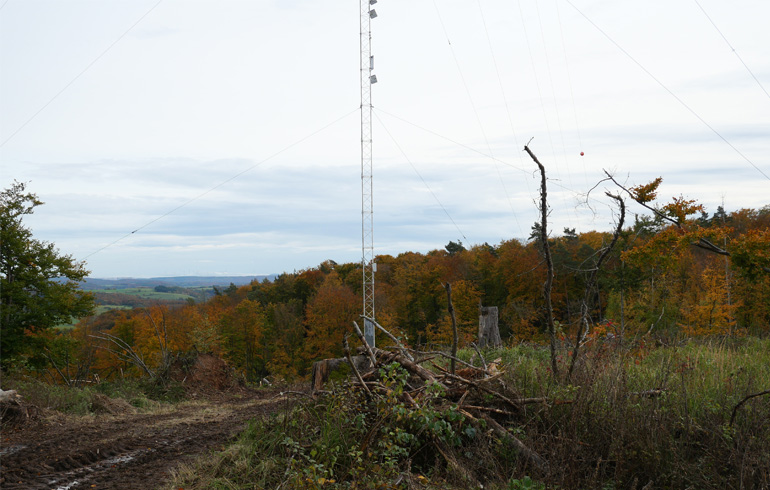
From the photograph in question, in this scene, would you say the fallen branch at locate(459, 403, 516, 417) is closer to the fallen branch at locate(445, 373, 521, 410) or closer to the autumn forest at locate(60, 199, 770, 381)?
the fallen branch at locate(445, 373, 521, 410)

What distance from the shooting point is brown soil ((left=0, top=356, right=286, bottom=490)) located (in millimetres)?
5926

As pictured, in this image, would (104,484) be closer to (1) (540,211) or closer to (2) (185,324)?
(1) (540,211)

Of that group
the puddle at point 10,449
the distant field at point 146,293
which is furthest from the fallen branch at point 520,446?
the distant field at point 146,293

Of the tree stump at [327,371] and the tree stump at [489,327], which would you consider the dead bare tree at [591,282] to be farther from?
the tree stump at [489,327]

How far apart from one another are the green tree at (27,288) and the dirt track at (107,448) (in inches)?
518

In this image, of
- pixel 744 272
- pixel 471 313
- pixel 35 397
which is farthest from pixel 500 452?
pixel 471 313

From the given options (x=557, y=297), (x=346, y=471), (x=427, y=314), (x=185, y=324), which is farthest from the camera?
(x=185, y=324)

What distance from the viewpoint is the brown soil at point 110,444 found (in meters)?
5.93

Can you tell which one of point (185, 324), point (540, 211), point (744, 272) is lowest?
point (185, 324)

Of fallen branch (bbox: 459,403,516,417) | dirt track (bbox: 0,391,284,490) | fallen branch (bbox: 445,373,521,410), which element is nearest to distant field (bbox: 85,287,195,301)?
dirt track (bbox: 0,391,284,490)

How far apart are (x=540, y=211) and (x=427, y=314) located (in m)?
38.3

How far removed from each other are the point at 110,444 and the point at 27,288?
17.3 meters

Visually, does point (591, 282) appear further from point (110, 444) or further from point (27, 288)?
point (27, 288)

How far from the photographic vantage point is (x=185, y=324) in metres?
52.9
